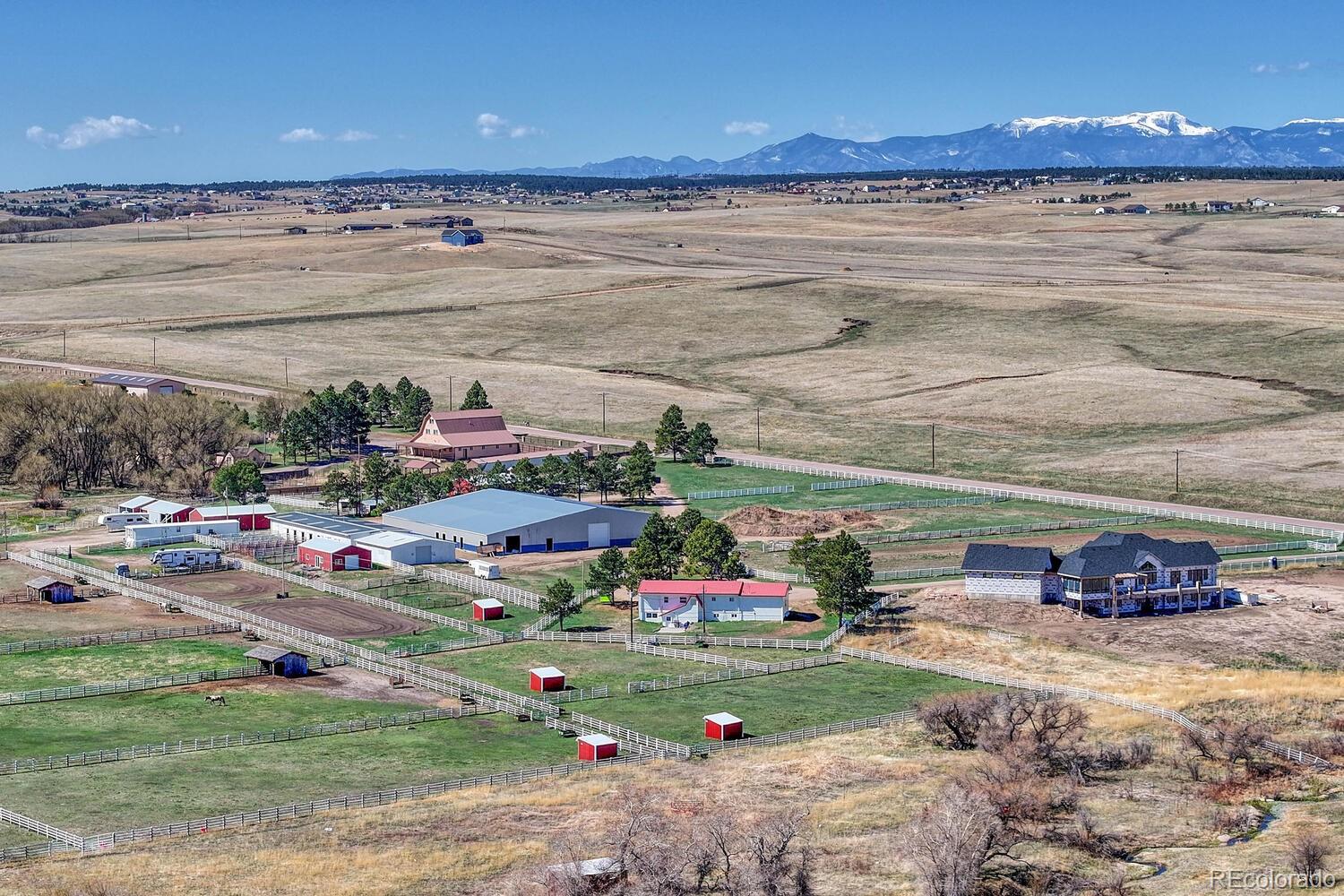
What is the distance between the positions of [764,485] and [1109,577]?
4100 centimetres

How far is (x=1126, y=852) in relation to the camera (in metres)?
53.5

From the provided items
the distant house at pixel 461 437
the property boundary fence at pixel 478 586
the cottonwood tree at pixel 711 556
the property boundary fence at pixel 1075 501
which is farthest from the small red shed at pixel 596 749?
the distant house at pixel 461 437

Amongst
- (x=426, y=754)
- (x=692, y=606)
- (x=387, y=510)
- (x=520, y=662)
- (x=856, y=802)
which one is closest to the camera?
(x=856, y=802)

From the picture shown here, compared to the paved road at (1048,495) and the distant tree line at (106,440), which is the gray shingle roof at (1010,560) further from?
the distant tree line at (106,440)

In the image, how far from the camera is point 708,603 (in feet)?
288

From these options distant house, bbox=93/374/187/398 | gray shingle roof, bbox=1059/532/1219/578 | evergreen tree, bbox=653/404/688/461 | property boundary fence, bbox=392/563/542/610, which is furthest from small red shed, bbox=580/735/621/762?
distant house, bbox=93/374/187/398

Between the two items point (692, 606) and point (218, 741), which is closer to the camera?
point (218, 741)

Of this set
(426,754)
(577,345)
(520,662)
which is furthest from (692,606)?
(577,345)

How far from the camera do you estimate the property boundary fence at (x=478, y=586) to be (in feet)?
297

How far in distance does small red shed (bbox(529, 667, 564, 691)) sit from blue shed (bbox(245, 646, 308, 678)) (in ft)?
35.4

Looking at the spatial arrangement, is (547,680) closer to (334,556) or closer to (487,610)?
(487,610)

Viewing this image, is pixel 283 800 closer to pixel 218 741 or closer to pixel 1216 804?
pixel 218 741

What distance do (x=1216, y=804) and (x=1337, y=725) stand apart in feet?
38.6

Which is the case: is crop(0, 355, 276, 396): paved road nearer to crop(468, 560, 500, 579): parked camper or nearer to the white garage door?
the white garage door
